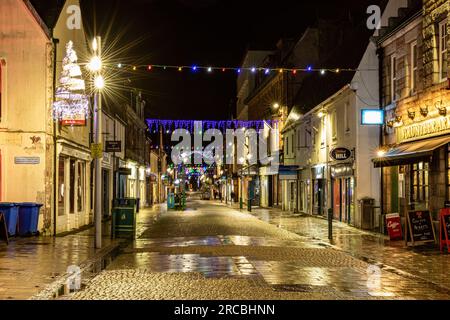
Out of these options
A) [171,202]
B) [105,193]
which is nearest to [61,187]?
[105,193]

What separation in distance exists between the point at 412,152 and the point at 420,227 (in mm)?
2421

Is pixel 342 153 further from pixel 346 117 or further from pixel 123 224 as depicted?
pixel 123 224

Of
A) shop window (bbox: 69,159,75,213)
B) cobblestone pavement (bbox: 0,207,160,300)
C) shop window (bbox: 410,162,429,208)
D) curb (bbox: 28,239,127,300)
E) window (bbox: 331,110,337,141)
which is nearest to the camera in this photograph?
curb (bbox: 28,239,127,300)

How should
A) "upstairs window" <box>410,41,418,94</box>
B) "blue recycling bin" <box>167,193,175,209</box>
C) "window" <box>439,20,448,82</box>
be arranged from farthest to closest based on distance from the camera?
1. "blue recycling bin" <box>167,193,175,209</box>
2. "upstairs window" <box>410,41,418,94</box>
3. "window" <box>439,20,448,82</box>

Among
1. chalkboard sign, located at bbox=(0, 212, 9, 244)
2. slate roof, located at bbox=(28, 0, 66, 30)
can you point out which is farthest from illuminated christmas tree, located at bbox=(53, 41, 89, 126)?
chalkboard sign, located at bbox=(0, 212, 9, 244)

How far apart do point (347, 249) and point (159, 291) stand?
926 centimetres

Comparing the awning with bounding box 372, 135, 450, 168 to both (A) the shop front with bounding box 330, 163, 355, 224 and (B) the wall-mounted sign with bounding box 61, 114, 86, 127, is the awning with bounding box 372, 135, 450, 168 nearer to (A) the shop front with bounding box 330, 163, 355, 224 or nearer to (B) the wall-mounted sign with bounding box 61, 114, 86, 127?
(A) the shop front with bounding box 330, 163, 355, 224

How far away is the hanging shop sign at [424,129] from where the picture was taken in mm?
19234

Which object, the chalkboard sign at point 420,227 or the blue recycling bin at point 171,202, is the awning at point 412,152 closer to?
the chalkboard sign at point 420,227

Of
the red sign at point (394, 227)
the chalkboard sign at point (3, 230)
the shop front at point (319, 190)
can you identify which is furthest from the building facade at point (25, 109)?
the shop front at point (319, 190)

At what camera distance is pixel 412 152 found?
19672 mm

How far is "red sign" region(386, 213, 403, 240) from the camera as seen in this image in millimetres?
20859

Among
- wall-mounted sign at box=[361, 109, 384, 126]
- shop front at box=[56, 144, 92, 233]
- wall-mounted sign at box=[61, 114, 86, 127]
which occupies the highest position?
wall-mounted sign at box=[361, 109, 384, 126]

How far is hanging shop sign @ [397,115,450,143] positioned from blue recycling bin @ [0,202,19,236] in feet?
43.9
